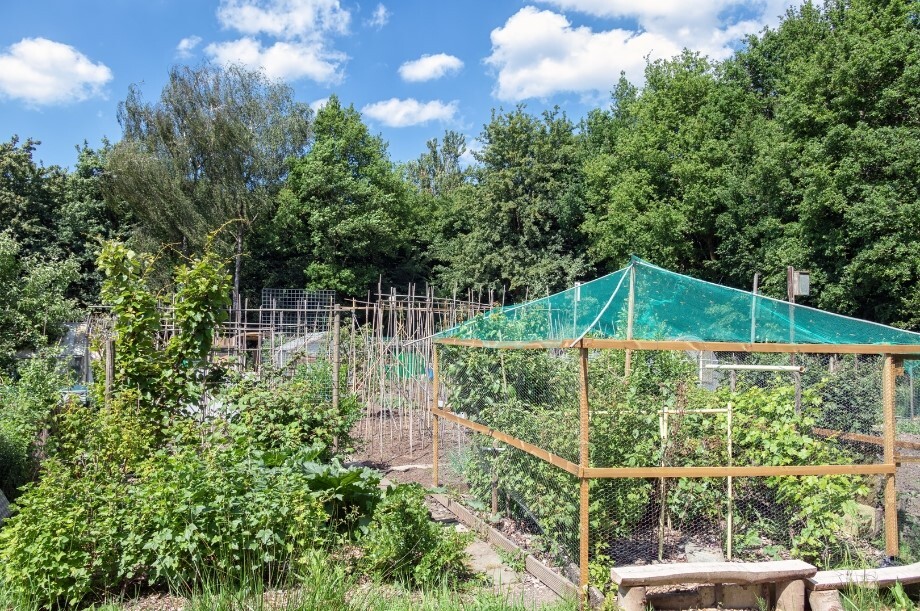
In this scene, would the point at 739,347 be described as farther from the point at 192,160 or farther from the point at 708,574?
the point at 192,160

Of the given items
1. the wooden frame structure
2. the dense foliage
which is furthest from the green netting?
the dense foliage

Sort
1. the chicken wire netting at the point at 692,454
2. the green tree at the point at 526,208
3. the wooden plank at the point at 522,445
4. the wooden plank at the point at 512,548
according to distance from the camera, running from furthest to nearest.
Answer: the green tree at the point at 526,208 → the chicken wire netting at the point at 692,454 → the wooden plank at the point at 512,548 → the wooden plank at the point at 522,445

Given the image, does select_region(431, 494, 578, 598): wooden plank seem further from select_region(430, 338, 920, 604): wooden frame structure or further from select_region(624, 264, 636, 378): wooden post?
A: select_region(624, 264, 636, 378): wooden post

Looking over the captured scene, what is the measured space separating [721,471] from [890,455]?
55.8 inches

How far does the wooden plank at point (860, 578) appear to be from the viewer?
3.89 meters

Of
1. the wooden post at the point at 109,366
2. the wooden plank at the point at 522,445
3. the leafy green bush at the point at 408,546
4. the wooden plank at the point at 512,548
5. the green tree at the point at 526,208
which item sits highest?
the green tree at the point at 526,208

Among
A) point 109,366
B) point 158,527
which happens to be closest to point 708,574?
point 158,527

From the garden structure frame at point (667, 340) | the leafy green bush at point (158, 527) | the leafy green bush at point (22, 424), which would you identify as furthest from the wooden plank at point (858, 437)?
the leafy green bush at point (22, 424)

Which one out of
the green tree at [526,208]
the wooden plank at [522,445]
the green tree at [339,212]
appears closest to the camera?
the wooden plank at [522,445]

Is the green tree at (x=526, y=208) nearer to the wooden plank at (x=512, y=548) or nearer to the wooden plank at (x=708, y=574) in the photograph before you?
the wooden plank at (x=512, y=548)

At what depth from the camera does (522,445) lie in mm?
5109

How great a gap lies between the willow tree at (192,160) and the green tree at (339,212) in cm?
227

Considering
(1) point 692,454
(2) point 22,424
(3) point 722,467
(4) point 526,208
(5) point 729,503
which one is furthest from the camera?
(4) point 526,208

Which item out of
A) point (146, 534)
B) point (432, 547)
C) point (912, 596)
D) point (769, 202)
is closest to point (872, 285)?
point (769, 202)
